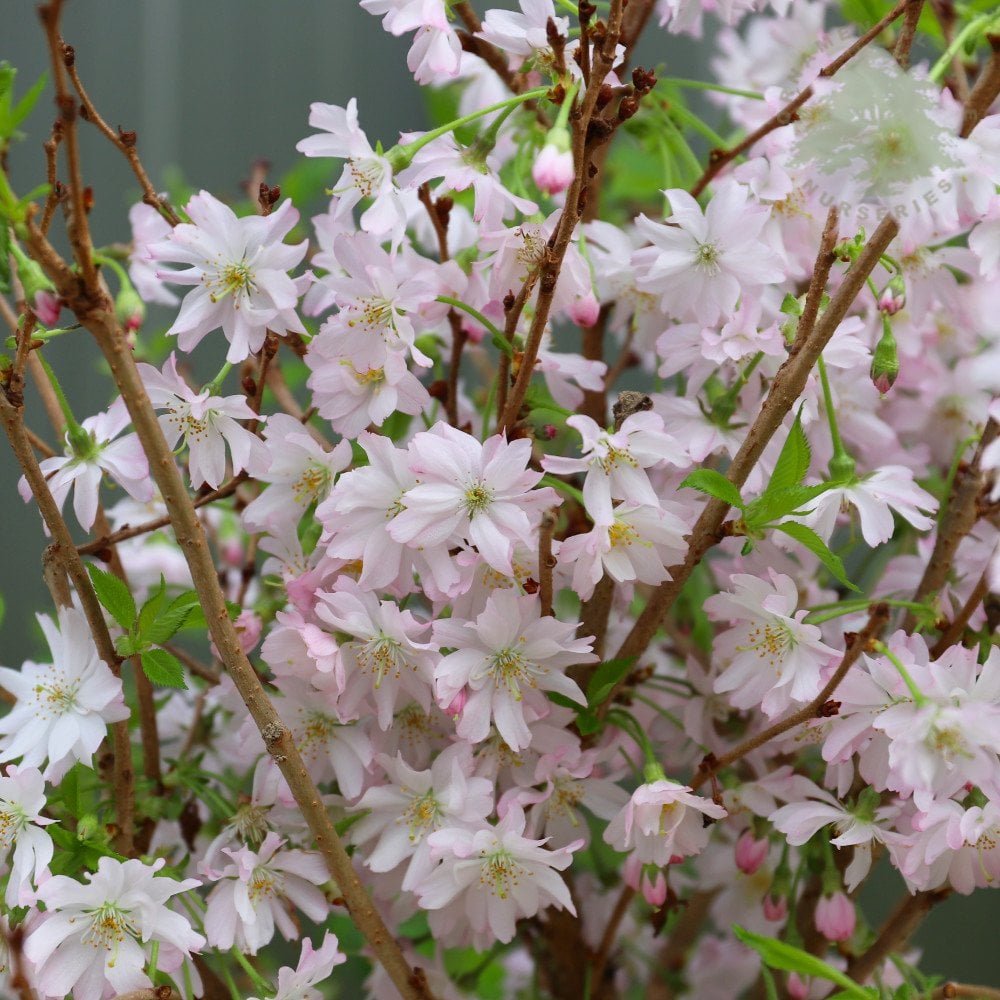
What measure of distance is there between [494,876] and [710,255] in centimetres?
36

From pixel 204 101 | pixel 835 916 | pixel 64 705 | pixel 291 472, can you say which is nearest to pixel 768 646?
pixel 835 916

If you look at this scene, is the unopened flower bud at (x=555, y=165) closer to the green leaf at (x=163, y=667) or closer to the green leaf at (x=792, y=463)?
the green leaf at (x=792, y=463)

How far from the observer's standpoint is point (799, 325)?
0.62 metres

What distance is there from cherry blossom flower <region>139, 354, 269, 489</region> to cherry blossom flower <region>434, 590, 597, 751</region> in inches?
5.7

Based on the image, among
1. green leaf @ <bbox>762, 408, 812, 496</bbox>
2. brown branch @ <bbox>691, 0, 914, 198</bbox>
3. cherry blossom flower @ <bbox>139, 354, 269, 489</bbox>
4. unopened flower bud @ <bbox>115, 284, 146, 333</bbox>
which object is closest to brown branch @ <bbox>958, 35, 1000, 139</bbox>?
brown branch @ <bbox>691, 0, 914, 198</bbox>

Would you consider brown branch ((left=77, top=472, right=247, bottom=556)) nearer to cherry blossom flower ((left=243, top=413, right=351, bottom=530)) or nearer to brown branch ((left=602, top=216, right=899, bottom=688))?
cherry blossom flower ((left=243, top=413, right=351, bottom=530))

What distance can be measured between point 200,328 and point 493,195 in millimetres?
175

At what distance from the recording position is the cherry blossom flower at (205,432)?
651 millimetres

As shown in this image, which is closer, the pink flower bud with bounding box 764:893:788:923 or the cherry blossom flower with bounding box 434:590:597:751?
the cherry blossom flower with bounding box 434:590:597:751

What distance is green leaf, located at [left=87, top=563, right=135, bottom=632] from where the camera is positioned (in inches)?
24.7

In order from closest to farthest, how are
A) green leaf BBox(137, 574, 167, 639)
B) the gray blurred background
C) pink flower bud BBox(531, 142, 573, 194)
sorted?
1. pink flower bud BBox(531, 142, 573, 194)
2. green leaf BBox(137, 574, 167, 639)
3. the gray blurred background

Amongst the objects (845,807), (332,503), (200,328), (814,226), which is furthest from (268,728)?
(814,226)

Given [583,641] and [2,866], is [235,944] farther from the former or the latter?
[583,641]

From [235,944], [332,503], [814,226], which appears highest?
[814,226]
